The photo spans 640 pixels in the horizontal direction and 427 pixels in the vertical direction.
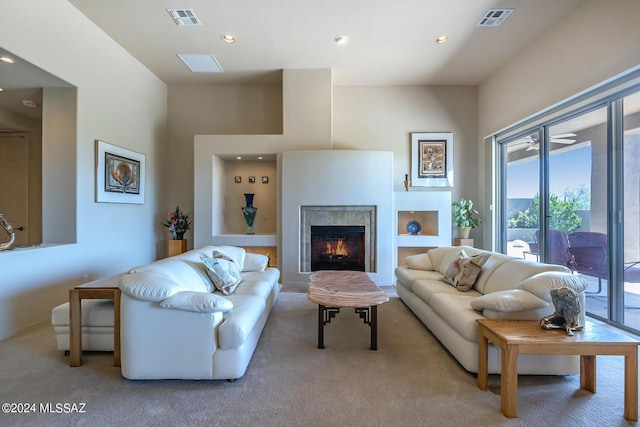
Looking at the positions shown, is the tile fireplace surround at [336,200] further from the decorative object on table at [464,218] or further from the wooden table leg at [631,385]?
the wooden table leg at [631,385]

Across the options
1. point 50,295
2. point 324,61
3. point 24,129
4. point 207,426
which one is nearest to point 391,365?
point 207,426

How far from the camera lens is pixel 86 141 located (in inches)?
144

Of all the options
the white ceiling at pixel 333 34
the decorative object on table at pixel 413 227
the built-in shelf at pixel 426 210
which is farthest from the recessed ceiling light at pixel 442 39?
the decorative object on table at pixel 413 227

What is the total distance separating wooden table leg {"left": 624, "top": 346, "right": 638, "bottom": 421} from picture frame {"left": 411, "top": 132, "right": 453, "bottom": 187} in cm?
410

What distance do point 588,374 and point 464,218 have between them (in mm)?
3500

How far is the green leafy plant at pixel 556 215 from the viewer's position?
3.66 meters

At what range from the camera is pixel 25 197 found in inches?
181

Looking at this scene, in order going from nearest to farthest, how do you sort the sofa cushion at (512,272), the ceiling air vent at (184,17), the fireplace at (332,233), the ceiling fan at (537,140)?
the sofa cushion at (512,272) → the ceiling air vent at (184,17) → the ceiling fan at (537,140) → the fireplace at (332,233)

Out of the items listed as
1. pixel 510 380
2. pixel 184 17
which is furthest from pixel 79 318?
pixel 184 17

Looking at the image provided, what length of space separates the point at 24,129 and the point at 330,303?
5.63 meters

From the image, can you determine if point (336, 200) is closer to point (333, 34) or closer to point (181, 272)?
point (333, 34)

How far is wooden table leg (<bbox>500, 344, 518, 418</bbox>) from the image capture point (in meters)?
1.74

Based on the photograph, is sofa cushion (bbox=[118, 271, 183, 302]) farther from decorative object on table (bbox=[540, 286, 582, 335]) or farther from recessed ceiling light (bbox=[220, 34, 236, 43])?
recessed ceiling light (bbox=[220, 34, 236, 43])

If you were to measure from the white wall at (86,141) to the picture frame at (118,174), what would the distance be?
4.0 inches
